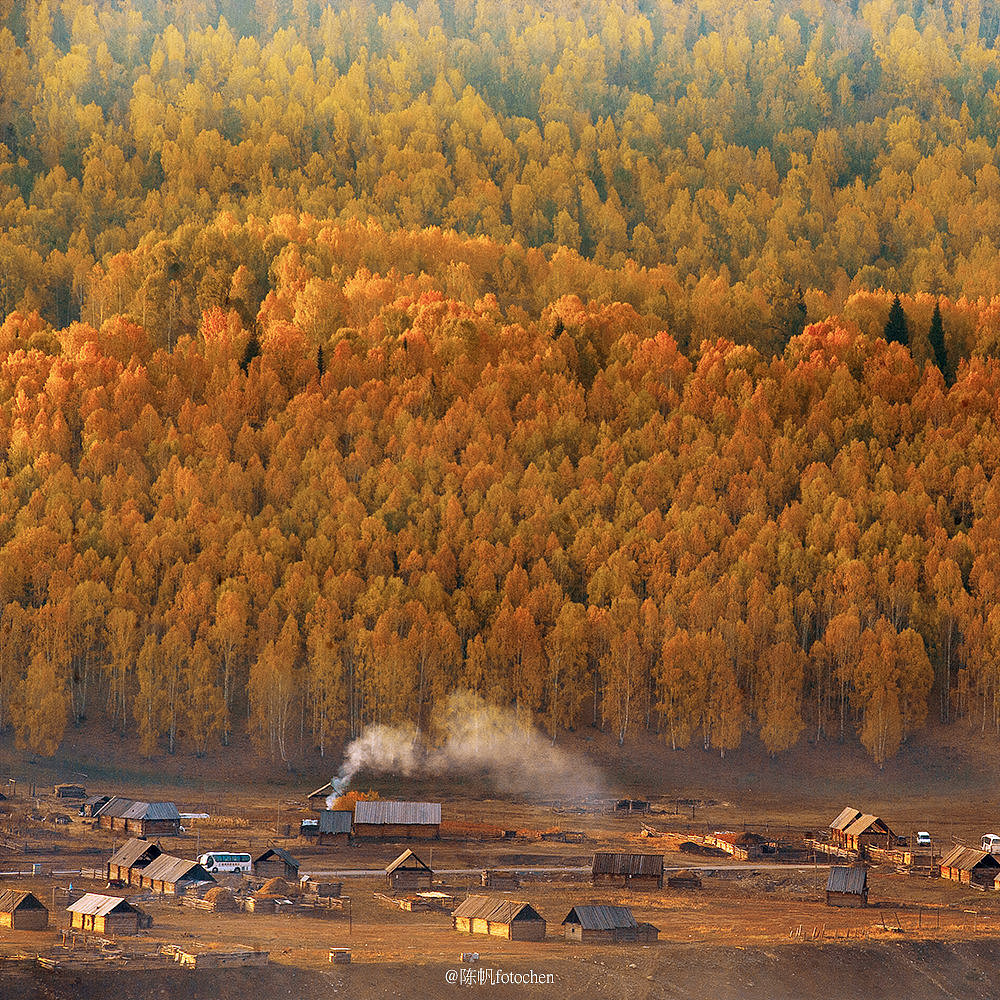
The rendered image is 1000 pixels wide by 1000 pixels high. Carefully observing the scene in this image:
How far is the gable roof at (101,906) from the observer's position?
85875 mm

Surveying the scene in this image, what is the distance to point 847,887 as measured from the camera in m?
97.6

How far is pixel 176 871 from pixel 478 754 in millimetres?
35568

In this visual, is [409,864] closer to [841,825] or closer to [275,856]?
[275,856]

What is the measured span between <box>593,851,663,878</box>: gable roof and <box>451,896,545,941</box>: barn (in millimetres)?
10823

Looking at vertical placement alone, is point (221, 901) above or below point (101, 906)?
below

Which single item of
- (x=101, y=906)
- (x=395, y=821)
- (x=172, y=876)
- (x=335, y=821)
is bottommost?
(x=101, y=906)

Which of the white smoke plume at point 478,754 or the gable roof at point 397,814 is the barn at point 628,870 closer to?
the gable roof at point 397,814

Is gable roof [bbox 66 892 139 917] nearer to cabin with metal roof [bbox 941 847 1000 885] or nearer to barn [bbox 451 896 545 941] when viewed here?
barn [bbox 451 896 545 941]

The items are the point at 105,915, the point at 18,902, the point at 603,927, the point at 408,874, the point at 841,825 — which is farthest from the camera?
the point at 841,825

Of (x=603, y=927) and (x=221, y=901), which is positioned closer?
(x=603, y=927)

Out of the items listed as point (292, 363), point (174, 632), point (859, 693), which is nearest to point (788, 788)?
point (859, 693)

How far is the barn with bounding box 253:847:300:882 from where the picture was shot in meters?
97.9

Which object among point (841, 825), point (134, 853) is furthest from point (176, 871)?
point (841, 825)

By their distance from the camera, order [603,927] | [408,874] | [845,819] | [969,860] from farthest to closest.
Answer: [845,819] < [969,860] < [408,874] < [603,927]
